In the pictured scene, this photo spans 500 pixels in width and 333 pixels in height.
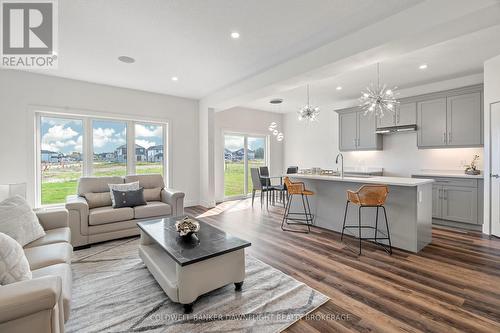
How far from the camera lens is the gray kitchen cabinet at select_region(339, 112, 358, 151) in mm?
6215

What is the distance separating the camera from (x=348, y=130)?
637 cm

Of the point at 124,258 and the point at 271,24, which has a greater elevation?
the point at 271,24

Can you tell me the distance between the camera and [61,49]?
3.43 m

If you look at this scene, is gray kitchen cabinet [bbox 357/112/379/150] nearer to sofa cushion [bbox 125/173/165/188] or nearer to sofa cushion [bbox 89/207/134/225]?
sofa cushion [bbox 125/173/165/188]

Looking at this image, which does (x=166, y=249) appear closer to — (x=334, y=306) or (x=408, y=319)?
(x=334, y=306)

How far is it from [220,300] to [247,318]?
1.12 ft

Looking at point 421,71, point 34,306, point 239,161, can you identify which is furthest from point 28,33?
point 421,71

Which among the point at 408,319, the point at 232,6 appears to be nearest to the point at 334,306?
the point at 408,319

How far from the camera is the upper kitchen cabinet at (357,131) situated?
5852 millimetres

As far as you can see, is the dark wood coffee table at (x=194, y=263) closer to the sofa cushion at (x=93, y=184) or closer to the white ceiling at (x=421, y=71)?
the sofa cushion at (x=93, y=184)

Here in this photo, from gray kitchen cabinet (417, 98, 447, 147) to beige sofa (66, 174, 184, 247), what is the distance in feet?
17.1

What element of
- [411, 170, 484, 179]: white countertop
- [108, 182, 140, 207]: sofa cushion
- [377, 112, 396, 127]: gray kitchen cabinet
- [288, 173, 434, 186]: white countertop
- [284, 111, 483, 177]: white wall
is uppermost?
[377, 112, 396, 127]: gray kitchen cabinet

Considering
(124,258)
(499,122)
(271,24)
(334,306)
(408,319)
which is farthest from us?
(499,122)

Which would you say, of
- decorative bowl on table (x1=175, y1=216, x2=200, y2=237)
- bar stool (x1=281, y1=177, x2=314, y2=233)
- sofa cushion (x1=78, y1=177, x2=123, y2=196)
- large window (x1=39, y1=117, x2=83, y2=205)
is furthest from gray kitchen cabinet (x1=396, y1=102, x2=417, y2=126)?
large window (x1=39, y1=117, x2=83, y2=205)
